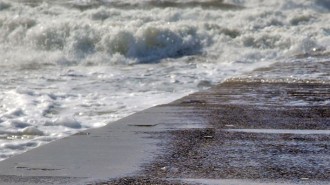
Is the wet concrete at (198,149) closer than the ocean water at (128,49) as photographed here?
Yes

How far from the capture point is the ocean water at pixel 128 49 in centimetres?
893

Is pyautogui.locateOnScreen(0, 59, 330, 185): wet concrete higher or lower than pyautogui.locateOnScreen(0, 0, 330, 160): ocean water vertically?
higher

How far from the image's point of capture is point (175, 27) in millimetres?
17469

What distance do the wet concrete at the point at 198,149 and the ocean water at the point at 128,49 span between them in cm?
109

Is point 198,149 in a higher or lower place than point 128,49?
higher

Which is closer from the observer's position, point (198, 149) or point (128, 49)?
point (198, 149)

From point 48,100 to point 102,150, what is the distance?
4192 mm

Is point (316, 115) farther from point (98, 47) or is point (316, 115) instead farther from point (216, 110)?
point (98, 47)

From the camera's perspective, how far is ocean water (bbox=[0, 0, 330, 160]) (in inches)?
352

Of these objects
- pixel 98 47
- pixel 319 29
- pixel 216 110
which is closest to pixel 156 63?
pixel 98 47

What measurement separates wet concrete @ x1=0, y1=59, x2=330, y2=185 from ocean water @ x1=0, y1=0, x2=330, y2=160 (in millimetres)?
1093

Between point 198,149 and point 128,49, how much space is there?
1141cm

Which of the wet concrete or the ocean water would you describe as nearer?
the wet concrete

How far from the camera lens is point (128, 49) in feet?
54.0
